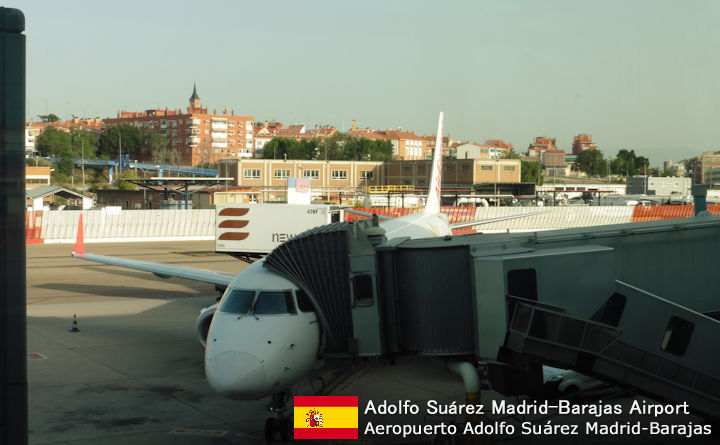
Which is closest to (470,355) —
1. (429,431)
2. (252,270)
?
(429,431)

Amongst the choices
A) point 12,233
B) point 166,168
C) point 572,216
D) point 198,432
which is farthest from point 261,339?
point 166,168

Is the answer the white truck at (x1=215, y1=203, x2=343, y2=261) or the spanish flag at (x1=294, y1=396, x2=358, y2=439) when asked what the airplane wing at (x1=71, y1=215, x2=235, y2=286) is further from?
the spanish flag at (x1=294, y1=396, x2=358, y2=439)

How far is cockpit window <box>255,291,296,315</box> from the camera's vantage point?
15.1 meters

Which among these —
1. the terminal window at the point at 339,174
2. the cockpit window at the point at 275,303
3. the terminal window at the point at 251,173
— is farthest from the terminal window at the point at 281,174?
the cockpit window at the point at 275,303

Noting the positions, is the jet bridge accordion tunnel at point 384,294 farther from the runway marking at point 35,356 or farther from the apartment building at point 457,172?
the apartment building at point 457,172

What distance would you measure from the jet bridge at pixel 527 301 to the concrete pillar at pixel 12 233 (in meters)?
9.36

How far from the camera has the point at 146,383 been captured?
2061 centimetres

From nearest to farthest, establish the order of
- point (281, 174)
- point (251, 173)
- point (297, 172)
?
point (251, 173) → point (297, 172) → point (281, 174)

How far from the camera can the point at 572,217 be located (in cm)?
8169

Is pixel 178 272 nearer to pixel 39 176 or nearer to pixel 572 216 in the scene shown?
pixel 572 216

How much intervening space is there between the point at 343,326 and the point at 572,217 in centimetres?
7076

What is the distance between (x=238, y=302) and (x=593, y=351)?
7.24m

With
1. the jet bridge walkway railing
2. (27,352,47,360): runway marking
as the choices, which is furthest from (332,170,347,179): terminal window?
the jet bridge walkway railing

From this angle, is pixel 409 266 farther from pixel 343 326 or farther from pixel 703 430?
pixel 703 430
